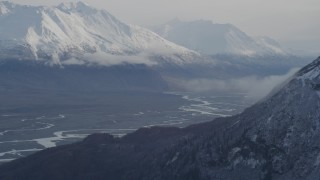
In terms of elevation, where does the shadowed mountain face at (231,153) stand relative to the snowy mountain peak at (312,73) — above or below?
below

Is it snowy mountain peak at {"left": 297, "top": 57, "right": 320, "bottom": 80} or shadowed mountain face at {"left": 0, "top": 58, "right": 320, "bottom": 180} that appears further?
snowy mountain peak at {"left": 297, "top": 57, "right": 320, "bottom": 80}

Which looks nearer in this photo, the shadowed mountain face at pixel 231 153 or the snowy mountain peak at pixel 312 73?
the shadowed mountain face at pixel 231 153

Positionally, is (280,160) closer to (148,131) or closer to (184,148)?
(184,148)

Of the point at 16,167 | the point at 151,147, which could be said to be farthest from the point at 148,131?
the point at 16,167

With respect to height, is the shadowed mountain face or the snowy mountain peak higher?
the snowy mountain peak

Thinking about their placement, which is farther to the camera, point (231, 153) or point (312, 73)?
point (312, 73)

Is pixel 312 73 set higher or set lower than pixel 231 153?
higher

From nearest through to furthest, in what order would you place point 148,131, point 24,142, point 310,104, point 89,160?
point 310,104 < point 89,160 < point 148,131 < point 24,142

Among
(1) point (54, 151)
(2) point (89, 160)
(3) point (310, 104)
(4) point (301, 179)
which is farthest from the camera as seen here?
(1) point (54, 151)
